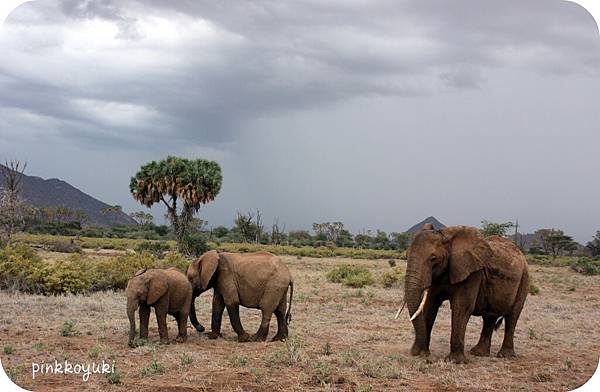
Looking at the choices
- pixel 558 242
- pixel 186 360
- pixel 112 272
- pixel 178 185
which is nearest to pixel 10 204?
pixel 178 185

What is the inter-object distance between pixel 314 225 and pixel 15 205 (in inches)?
3216

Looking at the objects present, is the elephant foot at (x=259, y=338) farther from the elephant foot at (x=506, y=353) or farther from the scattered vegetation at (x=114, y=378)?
the elephant foot at (x=506, y=353)

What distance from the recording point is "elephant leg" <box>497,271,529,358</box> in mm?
11000

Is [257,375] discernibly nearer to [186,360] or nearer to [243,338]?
[186,360]

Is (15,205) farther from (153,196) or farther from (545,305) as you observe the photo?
(545,305)

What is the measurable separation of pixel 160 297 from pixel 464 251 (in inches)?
218

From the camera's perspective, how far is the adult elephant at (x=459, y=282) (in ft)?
32.2

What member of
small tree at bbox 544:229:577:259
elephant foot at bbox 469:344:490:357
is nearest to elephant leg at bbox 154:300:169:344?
elephant foot at bbox 469:344:490:357

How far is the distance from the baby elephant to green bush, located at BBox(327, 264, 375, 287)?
1358 centimetres

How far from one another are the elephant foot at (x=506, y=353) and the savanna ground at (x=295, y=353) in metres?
0.20

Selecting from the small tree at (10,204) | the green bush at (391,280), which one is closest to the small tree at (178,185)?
the small tree at (10,204)

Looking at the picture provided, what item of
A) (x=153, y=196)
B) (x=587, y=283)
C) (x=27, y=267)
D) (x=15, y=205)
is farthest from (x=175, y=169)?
(x=587, y=283)

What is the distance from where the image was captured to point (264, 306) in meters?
12.2

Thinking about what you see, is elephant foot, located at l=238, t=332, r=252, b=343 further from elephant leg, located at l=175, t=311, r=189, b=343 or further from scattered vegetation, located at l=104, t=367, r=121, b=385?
scattered vegetation, located at l=104, t=367, r=121, b=385
